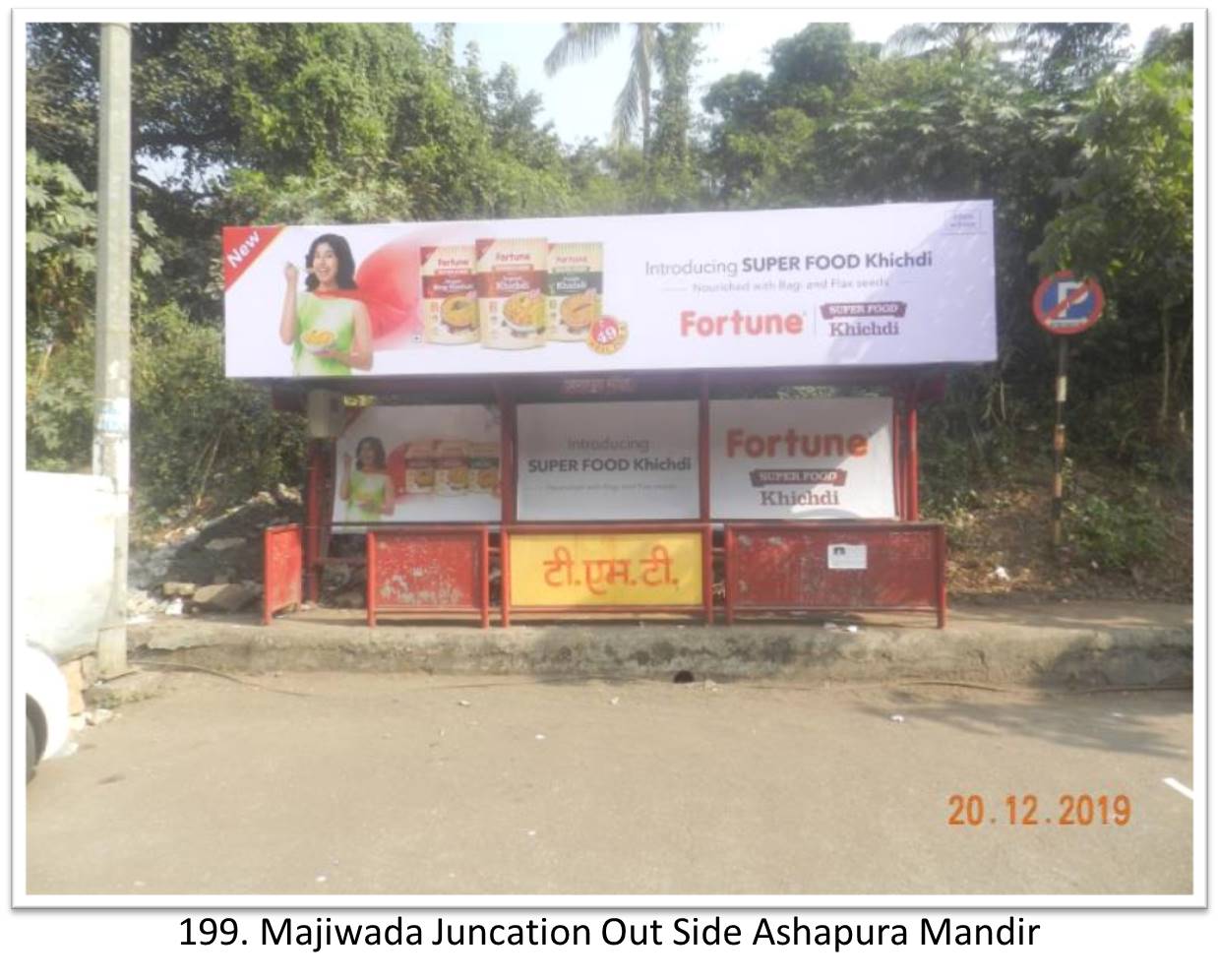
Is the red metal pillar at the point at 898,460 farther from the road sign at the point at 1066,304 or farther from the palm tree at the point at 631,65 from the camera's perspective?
the palm tree at the point at 631,65

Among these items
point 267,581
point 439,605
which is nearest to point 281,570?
point 267,581

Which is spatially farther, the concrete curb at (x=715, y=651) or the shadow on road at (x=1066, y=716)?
the concrete curb at (x=715, y=651)

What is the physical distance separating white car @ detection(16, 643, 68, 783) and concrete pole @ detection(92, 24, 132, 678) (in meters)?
2.05

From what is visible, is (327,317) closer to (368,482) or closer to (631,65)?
(368,482)

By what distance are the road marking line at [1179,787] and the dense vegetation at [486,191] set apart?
14.3ft

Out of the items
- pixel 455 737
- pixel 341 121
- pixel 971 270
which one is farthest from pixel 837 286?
pixel 341 121

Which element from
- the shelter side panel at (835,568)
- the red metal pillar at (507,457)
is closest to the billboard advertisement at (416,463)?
the red metal pillar at (507,457)

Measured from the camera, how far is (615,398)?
946 centimetres

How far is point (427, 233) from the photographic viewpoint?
8258 mm

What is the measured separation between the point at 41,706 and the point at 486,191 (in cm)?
1230

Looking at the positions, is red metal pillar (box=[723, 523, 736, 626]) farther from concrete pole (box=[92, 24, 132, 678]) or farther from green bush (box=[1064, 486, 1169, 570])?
concrete pole (box=[92, 24, 132, 678])

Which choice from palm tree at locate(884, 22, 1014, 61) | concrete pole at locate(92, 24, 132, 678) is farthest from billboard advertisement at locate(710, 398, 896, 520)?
palm tree at locate(884, 22, 1014, 61)

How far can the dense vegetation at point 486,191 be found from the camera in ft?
26.3
